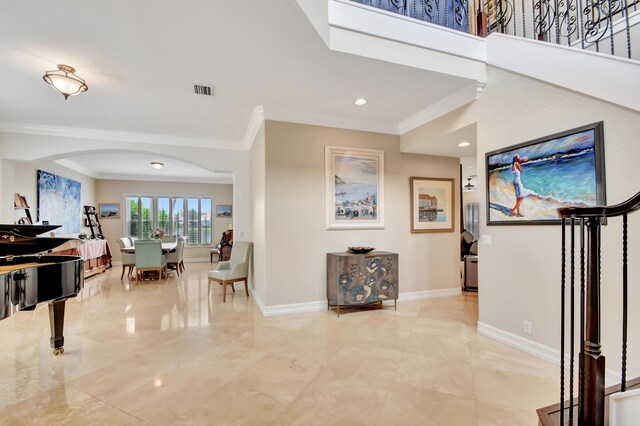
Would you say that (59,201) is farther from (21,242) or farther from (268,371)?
(268,371)

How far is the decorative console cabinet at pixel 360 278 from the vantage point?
4.15 metres

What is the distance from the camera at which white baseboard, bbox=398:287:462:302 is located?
16.0 feet

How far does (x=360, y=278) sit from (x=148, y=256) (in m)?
4.76

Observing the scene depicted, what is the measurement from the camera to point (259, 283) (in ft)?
15.4

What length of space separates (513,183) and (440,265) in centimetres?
234

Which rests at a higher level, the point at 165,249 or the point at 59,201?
the point at 59,201

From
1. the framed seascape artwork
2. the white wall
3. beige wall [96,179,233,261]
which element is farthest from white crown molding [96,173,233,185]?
the white wall

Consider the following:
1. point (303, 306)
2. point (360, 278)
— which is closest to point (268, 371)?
point (303, 306)

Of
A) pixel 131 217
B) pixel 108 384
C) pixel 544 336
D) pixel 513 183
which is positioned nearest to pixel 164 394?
pixel 108 384

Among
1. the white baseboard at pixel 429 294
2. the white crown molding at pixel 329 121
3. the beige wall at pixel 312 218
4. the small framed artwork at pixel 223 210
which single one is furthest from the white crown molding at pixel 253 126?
the small framed artwork at pixel 223 210

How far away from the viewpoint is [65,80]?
10.5 feet

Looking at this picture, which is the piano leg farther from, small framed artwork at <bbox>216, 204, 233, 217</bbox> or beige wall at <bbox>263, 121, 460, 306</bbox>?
small framed artwork at <bbox>216, 204, 233, 217</bbox>

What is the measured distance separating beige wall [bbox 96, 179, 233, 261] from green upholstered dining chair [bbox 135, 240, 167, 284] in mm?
3689

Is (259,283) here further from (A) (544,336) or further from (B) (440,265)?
(A) (544,336)
